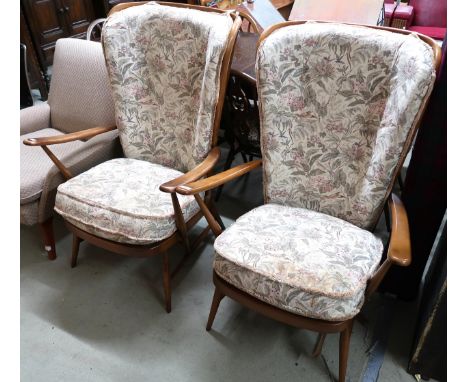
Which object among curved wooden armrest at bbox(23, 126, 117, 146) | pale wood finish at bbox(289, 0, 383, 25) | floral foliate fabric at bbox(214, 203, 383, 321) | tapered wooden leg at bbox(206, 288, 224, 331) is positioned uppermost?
pale wood finish at bbox(289, 0, 383, 25)

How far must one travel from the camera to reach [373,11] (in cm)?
221

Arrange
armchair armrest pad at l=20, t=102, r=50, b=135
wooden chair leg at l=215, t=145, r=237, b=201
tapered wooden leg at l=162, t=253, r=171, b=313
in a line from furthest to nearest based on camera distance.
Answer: wooden chair leg at l=215, t=145, r=237, b=201
armchair armrest pad at l=20, t=102, r=50, b=135
tapered wooden leg at l=162, t=253, r=171, b=313

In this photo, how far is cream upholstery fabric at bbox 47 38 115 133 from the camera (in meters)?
1.80

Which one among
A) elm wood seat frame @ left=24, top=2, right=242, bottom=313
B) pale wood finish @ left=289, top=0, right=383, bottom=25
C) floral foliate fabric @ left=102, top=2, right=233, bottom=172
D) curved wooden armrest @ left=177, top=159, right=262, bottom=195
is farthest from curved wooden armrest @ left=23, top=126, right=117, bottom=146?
pale wood finish @ left=289, top=0, right=383, bottom=25

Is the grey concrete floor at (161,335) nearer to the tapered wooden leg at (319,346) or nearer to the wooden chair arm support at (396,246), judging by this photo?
the tapered wooden leg at (319,346)

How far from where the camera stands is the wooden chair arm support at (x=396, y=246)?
0.94 m

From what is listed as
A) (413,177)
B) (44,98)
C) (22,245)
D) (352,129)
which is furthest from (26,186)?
(44,98)

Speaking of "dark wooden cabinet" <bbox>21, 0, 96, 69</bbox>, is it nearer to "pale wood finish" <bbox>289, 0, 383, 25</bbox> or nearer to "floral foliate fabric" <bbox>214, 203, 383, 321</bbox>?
"pale wood finish" <bbox>289, 0, 383, 25</bbox>

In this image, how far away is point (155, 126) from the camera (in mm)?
1612

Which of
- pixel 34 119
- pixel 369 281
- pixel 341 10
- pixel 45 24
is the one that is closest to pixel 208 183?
pixel 369 281

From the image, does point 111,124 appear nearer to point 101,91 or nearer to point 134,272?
point 101,91

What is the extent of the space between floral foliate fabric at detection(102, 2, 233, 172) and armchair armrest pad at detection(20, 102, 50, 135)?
604 millimetres

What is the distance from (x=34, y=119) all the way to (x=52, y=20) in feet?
4.90

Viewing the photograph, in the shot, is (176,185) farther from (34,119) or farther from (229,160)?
(34,119)
